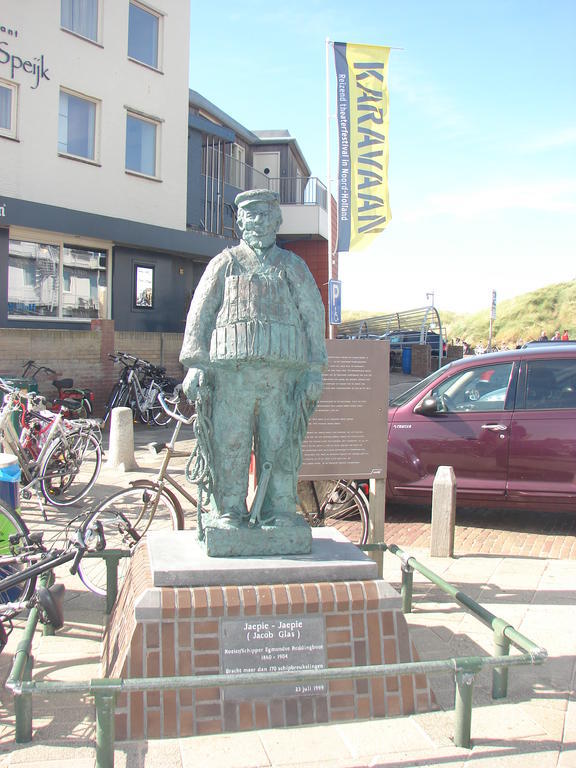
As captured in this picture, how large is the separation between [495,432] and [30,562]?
4.60m

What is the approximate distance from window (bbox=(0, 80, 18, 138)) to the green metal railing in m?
13.5

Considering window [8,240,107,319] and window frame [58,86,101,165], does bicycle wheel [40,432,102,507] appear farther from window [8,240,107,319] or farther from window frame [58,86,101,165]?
window frame [58,86,101,165]

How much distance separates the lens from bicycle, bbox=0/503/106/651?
11.2 feet

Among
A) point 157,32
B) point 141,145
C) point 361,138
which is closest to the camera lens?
point 361,138

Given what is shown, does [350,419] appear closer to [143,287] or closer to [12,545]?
[12,545]

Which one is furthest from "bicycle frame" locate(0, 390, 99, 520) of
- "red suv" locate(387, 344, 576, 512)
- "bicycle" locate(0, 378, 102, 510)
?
"red suv" locate(387, 344, 576, 512)

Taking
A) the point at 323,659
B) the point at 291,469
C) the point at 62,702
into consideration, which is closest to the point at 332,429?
the point at 291,469

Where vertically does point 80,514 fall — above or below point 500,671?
above

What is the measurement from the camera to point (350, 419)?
5160mm

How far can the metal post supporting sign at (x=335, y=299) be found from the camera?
13367 mm

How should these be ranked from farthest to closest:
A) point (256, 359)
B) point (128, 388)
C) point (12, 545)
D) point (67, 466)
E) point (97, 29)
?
point (97, 29), point (128, 388), point (67, 466), point (12, 545), point (256, 359)

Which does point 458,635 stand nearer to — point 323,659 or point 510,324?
point 323,659

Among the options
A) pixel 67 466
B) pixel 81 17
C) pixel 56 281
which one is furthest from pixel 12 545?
pixel 81 17

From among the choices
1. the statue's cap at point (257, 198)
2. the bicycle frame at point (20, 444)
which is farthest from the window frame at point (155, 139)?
the statue's cap at point (257, 198)
